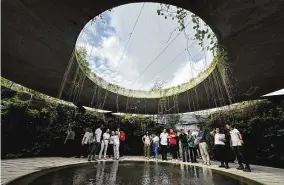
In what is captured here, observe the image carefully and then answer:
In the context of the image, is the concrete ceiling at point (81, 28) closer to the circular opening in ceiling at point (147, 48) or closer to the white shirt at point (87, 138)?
the circular opening in ceiling at point (147, 48)

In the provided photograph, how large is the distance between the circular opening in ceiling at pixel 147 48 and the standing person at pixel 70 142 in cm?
342

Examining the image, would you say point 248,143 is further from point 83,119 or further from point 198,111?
point 83,119

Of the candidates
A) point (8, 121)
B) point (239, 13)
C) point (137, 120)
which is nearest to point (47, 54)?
point (8, 121)

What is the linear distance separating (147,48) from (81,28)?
3.24 metres

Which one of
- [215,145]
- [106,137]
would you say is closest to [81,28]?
[106,137]

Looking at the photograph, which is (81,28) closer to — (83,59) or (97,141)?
(83,59)

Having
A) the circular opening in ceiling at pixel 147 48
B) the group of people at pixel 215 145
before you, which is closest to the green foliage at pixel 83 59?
the circular opening in ceiling at pixel 147 48

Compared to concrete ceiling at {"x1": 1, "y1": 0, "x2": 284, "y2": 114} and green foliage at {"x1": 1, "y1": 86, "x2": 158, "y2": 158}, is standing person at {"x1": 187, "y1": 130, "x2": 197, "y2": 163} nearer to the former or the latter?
concrete ceiling at {"x1": 1, "y1": 0, "x2": 284, "y2": 114}

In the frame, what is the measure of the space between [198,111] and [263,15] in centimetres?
1083

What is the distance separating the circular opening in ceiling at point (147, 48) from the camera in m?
5.54

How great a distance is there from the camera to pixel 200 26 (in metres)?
5.64

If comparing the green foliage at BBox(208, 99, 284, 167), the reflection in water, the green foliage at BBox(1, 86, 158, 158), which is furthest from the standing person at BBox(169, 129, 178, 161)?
the green foliage at BBox(1, 86, 158, 158)

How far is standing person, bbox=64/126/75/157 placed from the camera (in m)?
10.5

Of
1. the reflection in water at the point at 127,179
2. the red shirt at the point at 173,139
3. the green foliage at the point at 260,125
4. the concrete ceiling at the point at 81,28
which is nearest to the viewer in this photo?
the reflection in water at the point at 127,179
